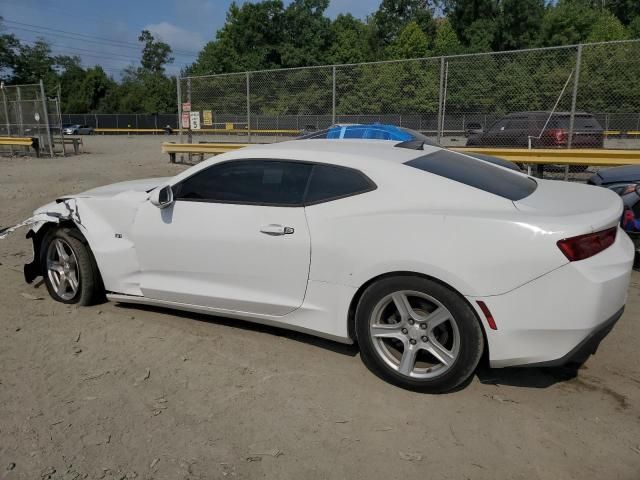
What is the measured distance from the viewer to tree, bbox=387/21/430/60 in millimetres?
63625

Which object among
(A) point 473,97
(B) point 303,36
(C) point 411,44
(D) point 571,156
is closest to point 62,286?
(D) point 571,156

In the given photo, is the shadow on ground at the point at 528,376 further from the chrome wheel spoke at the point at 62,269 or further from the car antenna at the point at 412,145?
the chrome wheel spoke at the point at 62,269

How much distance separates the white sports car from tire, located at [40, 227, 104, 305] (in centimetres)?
7

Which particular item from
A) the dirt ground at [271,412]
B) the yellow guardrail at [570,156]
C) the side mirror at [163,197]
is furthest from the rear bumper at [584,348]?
the yellow guardrail at [570,156]

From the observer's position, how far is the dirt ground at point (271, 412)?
2.57 meters

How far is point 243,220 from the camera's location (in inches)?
142

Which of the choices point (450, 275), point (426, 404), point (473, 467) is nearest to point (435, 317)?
point (450, 275)

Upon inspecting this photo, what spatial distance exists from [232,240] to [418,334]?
4.65 feet

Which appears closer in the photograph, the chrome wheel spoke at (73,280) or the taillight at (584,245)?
the taillight at (584,245)

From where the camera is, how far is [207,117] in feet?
49.1

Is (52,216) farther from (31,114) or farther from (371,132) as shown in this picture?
(31,114)

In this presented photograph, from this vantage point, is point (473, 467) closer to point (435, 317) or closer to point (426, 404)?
point (426, 404)

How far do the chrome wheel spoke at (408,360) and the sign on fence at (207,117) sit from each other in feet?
42.5

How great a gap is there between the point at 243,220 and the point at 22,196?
351 inches
